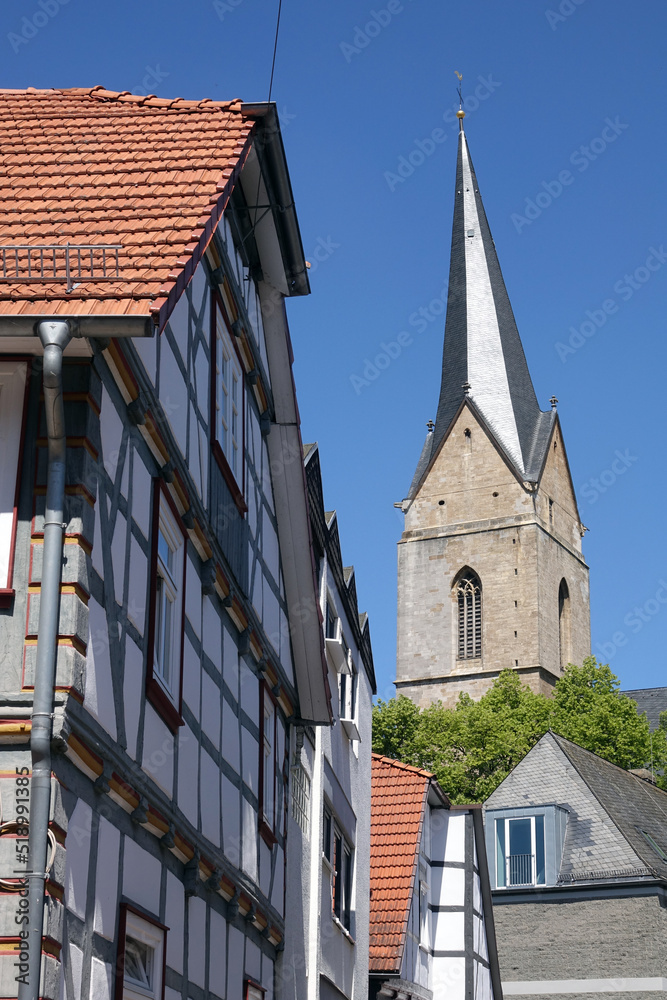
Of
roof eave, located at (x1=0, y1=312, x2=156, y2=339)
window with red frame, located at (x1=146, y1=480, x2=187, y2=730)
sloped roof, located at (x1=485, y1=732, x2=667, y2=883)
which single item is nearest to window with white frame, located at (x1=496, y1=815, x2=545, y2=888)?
sloped roof, located at (x1=485, y1=732, x2=667, y2=883)

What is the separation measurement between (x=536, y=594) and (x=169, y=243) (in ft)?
193

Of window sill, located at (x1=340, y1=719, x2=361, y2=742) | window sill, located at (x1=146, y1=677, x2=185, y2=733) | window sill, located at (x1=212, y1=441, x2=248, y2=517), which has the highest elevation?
window sill, located at (x1=212, y1=441, x2=248, y2=517)

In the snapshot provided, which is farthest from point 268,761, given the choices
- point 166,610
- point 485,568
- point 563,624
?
point 563,624

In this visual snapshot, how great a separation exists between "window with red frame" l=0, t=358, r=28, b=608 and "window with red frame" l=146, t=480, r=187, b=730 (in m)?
1.39

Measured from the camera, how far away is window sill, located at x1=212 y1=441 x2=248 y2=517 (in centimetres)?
991

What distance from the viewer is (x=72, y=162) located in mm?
8805

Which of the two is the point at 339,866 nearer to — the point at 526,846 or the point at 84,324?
the point at 84,324

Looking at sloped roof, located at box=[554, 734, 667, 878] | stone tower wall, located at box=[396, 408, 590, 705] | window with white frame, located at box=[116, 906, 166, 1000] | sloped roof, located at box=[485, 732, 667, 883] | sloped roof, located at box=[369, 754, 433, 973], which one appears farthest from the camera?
stone tower wall, located at box=[396, 408, 590, 705]

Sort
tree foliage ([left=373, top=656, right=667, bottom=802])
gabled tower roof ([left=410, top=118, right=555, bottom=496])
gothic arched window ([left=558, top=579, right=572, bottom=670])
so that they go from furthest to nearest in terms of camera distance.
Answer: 1. gabled tower roof ([left=410, top=118, right=555, bottom=496])
2. gothic arched window ([left=558, top=579, right=572, bottom=670])
3. tree foliage ([left=373, top=656, right=667, bottom=802])

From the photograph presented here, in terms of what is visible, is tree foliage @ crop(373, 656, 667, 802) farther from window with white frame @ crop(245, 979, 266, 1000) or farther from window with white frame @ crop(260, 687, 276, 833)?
window with white frame @ crop(245, 979, 266, 1000)

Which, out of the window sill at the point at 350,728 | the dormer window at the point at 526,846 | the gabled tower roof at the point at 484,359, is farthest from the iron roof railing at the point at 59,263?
the gabled tower roof at the point at 484,359

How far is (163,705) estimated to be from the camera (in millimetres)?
8023

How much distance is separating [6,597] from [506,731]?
46.5 meters

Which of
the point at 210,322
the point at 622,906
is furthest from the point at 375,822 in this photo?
the point at 210,322
